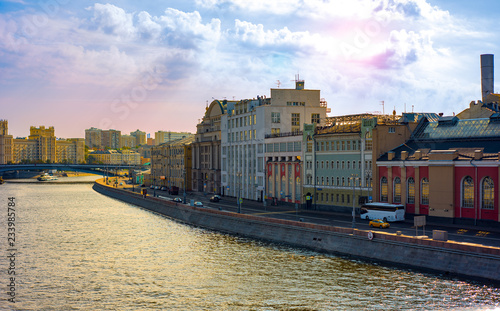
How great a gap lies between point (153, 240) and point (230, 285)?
30.4 meters

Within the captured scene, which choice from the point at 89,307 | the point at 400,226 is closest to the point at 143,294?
the point at 89,307

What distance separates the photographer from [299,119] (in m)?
122

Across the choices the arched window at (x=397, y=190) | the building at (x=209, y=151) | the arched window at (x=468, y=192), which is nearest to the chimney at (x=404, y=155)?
the arched window at (x=397, y=190)

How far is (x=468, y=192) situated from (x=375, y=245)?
62.5 ft

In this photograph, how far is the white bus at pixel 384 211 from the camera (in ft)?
263

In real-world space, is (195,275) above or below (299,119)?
below

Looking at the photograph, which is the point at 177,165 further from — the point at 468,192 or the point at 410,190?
the point at 468,192

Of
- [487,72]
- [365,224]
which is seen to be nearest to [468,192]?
[365,224]

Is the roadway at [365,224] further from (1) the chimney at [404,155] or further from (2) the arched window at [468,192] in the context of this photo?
(1) the chimney at [404,155]

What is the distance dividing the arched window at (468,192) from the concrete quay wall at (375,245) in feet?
57.8

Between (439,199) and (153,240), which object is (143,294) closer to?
(153,240)

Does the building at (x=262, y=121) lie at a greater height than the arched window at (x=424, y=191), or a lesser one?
greater

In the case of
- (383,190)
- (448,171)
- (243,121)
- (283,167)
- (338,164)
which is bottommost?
(383,190)

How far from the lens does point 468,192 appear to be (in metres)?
74.9
